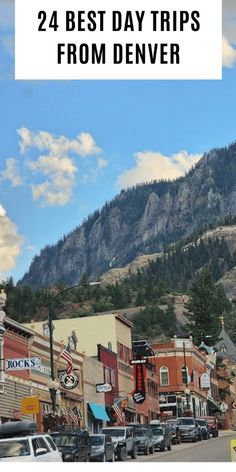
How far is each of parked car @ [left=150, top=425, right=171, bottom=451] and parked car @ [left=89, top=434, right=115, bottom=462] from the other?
10.2m

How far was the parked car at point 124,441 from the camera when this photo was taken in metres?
48.6

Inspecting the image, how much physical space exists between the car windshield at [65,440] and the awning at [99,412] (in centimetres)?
3175

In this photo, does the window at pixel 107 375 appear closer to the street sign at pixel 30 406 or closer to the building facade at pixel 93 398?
the building facade at pixel 93 398

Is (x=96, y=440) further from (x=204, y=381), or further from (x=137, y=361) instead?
(x=204, y=381)

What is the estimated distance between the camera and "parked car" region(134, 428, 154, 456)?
174 ft

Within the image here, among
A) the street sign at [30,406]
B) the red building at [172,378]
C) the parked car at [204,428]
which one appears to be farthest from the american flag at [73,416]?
the red building at [172,378]

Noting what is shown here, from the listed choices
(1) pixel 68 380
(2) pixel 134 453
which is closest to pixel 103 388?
(1) pixel 68 380

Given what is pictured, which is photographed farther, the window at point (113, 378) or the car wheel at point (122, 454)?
the window at point (113, 378)

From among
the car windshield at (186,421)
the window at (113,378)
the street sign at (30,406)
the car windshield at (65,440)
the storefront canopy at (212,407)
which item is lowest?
the storefront canopy at (212,407)

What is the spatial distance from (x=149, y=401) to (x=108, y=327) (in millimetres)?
15883

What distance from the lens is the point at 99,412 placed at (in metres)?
73.4

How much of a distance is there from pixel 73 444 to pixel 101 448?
4899 millimetres

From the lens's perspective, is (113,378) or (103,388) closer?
(103,388)

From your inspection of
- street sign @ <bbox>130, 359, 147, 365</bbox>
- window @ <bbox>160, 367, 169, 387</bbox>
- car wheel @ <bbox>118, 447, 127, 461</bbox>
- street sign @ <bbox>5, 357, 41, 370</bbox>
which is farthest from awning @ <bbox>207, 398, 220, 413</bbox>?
street sign @ <bbox>5, 357, 41, 370</bbox>
